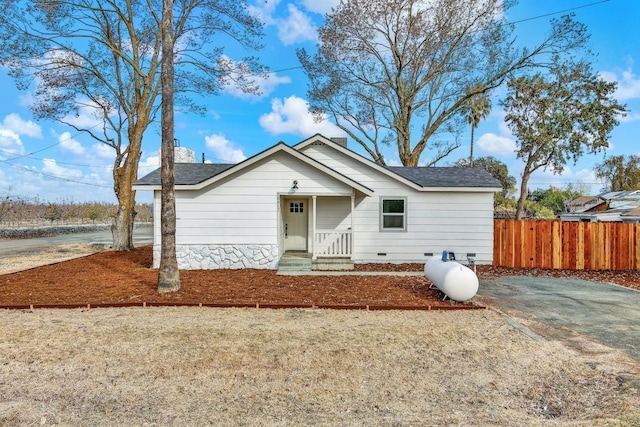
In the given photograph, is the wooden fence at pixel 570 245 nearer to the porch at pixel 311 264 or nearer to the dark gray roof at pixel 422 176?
the dark gray roof at pixel 422 176

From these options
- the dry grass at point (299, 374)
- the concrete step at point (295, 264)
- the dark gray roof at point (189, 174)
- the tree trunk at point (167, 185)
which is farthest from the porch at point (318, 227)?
the dry grass at point (299, 374)

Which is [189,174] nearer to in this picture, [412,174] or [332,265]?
[332,265]

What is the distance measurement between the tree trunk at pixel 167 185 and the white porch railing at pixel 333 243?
5017 mm

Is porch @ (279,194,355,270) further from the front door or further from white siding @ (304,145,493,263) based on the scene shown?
white siding @ (304,145,493,263)

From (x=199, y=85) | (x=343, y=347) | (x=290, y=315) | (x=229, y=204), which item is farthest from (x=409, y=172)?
(x=199, y=85)

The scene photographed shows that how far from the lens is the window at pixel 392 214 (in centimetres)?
1280

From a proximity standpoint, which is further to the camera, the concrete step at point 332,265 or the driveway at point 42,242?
the driveway at point 42,242

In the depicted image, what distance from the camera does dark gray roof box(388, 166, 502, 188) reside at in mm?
12664

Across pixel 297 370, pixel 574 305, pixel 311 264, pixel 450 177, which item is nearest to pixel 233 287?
pixel 311 264

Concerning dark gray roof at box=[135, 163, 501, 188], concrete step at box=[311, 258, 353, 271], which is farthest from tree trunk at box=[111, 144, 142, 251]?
concrete step at box=[311, 258, 353, 271]

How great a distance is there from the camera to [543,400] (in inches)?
143

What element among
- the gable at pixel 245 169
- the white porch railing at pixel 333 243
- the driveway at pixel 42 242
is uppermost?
the gable at pixel 245 169

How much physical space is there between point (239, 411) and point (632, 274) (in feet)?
44.2

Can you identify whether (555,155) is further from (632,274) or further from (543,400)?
(543,400)
